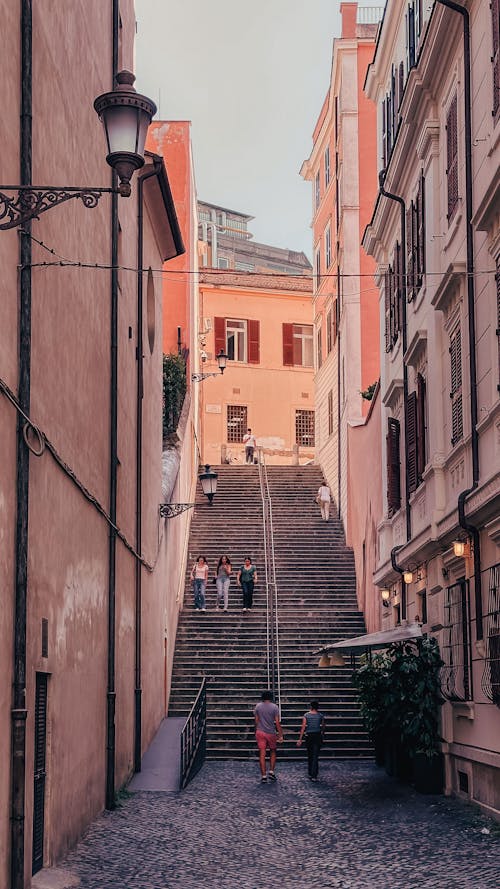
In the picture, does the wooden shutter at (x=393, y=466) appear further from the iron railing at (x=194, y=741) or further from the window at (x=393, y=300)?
the iron railing at (x=194, y=741)

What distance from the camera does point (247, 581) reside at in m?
29.6

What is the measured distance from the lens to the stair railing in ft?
86.4

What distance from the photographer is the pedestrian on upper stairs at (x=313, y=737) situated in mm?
20078

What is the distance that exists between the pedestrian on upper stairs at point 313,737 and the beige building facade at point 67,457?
8.44 ft

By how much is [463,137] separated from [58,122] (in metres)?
6.44

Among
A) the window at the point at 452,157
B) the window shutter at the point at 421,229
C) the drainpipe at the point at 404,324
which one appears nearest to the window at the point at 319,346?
the drainpipe at the point at 404,324

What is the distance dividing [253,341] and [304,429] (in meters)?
4.15

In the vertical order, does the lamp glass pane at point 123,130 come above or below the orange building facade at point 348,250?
below

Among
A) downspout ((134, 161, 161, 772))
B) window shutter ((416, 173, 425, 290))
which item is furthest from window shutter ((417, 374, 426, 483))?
downspout ((134, 161, 161, 772))

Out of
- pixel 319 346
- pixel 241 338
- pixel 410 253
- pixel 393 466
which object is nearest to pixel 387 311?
pixel 393 466

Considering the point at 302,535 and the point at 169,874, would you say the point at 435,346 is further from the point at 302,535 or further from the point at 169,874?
the point at 302,535

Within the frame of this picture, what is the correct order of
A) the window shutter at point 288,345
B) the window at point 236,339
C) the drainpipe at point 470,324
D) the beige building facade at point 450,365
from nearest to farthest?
the beige building facade at point 450,365
the drainpipe at point 470,324
the window at point 236,339
the window shutter at point 288,345

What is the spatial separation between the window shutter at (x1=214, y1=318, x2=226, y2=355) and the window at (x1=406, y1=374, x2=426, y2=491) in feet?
104

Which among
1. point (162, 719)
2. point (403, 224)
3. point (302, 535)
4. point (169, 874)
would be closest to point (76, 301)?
point (169, 874)
